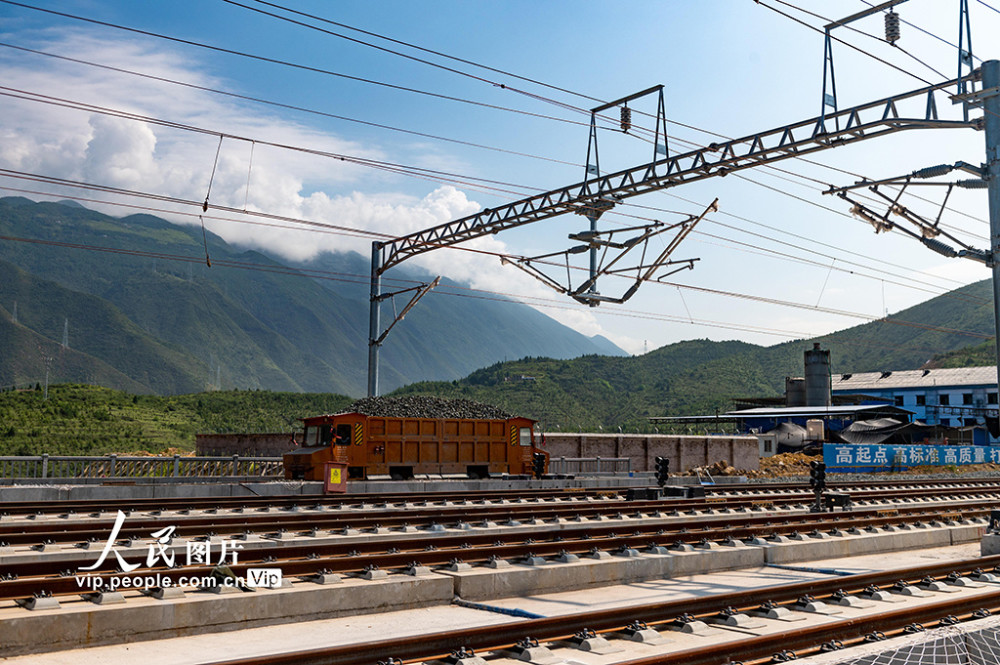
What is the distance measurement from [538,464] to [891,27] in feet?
58.3

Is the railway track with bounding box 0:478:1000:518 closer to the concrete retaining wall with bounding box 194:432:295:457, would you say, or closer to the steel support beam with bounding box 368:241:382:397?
the steel support beam with bounding box 368:241:382:397

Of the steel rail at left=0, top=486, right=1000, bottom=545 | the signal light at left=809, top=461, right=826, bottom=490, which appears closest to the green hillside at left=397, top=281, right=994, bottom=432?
the steel rail at left=0, top=486, right=1000, bottom=545

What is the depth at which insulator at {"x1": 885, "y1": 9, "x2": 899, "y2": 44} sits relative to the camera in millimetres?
18812

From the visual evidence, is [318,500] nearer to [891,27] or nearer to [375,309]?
[375,309]

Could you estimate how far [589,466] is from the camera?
114 feet

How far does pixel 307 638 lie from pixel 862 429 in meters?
51.6

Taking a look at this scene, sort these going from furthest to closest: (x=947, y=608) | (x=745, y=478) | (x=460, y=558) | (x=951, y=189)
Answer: (x=745, y=478)
(x=951, y=189)
(x=460, y=558)
(x=947, y=608)

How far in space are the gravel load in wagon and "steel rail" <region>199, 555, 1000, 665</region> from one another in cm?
2315

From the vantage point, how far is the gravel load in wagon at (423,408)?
33594 mm

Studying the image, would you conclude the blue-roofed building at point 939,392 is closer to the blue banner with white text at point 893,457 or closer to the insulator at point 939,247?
the blue banner with white text at point 893,457

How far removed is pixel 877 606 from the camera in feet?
31.7

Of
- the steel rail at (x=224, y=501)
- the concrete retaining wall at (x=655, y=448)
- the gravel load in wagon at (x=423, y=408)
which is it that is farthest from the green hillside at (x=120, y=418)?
the steel rail at (x=224, y=501)

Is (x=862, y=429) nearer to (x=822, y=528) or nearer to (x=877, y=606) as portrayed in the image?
(x=822, y=528)

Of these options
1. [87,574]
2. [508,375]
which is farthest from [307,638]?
[508,375]
